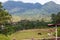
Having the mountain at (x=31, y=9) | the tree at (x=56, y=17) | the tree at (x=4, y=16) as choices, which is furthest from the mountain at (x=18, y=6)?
the tree at (x=56, y=17)

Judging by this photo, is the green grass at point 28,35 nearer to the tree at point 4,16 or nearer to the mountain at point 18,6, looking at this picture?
the tree at point 4,16

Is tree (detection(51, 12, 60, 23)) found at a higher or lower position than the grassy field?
higher

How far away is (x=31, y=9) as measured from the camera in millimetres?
5445

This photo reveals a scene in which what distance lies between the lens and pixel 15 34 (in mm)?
5062

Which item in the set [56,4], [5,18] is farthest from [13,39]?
[56,4]

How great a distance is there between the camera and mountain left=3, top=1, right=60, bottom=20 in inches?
209

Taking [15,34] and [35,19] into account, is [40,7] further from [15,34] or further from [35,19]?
[15,34]

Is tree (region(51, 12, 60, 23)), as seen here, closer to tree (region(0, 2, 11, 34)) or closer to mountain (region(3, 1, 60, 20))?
mountain (region(3, 1, 60, 20))

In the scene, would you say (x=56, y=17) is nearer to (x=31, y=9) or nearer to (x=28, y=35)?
(x=31, y=9)

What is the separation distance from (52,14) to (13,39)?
3.76 ft

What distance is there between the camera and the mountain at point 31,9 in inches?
209

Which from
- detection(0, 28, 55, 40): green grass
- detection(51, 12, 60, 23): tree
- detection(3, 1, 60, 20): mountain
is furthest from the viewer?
detection(3, 1, 60, 20): mountain

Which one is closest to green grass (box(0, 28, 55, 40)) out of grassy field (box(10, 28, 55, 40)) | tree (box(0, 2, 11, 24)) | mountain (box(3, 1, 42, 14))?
grassy field (box(10, 28, 55, 40))

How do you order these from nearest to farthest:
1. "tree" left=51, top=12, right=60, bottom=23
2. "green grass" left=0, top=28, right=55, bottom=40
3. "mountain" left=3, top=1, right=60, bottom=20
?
"green grass" left=0, top=28, right=55, bottom=40
"tree" left=51, top=12, right=60, bottom=23
"mountain" left=3, top=1, right=60, bottom=20
